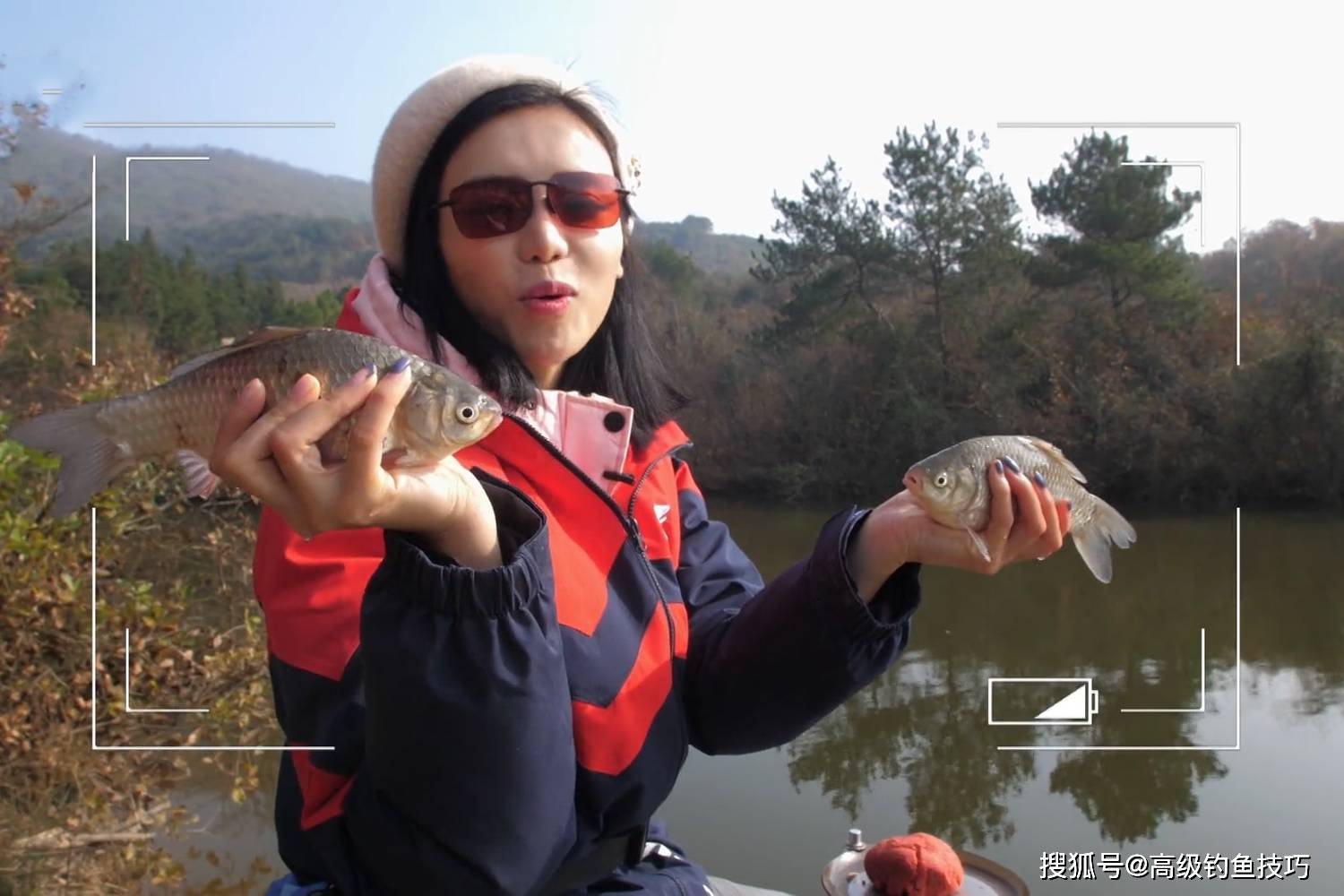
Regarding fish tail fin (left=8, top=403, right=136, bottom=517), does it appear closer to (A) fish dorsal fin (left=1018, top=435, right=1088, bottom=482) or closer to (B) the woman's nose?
(B) the woman's nose

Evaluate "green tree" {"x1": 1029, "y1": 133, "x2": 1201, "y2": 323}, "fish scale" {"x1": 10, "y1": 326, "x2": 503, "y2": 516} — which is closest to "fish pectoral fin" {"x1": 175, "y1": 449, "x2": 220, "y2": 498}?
"fish scale" {"x1": 10, "y1": 326, "x2": 503, "y2": 516}

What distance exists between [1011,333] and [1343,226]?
5.33 meters

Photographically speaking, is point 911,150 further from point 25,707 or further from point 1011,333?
point 25,707

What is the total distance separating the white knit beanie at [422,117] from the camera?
1.65 meters

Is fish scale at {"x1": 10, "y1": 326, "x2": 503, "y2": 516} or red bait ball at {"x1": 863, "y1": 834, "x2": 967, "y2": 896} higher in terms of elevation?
fish scale at {"x1": 10, "y1": 326, "x2": 503, "y2": 516}

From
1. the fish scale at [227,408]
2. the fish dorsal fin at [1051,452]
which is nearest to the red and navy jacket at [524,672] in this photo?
the fish scale at [227,408]

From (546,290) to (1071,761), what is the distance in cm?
777

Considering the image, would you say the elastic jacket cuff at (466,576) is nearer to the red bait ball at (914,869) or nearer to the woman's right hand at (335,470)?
the woman's right hand at (335,470)

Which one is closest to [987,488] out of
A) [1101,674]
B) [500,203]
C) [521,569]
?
[521,569]

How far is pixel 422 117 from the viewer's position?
1.67 metres

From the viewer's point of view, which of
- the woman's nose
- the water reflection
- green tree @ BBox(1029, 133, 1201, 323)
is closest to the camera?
the woman's nose

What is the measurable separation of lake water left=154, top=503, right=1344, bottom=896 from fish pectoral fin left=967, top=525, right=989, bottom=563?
2574 mm

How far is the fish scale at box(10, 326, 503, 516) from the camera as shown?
121 cm

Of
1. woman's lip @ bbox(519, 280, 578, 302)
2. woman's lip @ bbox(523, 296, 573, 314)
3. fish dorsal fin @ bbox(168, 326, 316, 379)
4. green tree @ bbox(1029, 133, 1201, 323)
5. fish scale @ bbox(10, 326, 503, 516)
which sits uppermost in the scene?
green tree @ bbox(1029, 133, 1201, 323)
